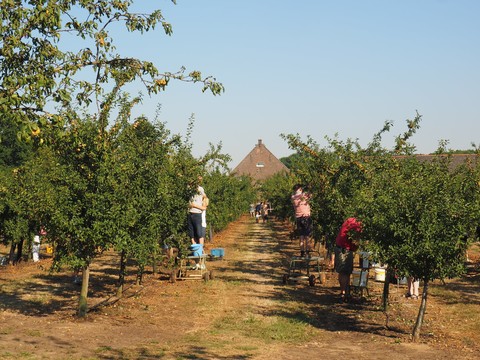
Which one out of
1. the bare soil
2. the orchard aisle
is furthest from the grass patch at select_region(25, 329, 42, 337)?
the orchard aisle

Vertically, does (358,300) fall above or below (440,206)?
below

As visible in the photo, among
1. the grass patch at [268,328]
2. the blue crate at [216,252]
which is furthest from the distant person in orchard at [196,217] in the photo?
the grass patch at [268,328]

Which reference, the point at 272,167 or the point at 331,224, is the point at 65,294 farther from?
the point at 272,167

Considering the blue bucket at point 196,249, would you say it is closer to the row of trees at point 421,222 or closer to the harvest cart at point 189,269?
the harvest cart at point 189,269

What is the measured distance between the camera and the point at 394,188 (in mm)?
10852

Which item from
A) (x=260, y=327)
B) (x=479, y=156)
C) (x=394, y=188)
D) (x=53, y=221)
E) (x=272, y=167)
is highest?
(x=272, y=167)

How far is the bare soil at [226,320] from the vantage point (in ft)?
30.6

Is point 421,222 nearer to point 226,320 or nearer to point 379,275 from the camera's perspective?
point 226,320

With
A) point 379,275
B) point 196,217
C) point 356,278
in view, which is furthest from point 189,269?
point 356,278

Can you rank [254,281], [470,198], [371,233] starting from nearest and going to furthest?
1. [371,233]
2. [470,198]
3. [254,281]

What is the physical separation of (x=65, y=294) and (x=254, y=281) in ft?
14.9

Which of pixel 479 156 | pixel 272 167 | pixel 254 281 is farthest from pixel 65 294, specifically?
pixel 272 167

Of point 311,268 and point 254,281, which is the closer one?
point 254,281

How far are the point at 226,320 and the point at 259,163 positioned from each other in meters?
95.8
